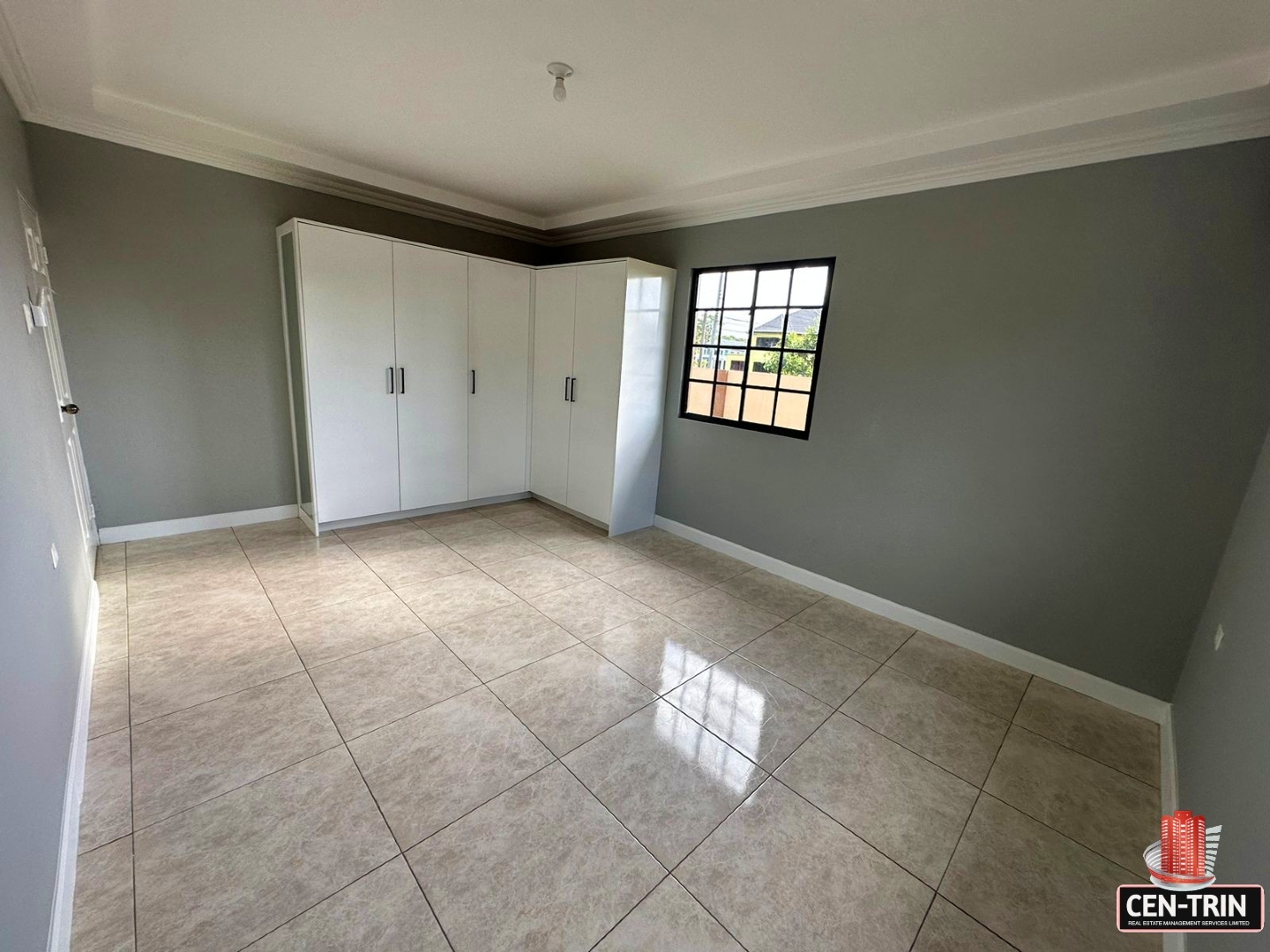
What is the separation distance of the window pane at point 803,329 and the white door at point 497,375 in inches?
89.3

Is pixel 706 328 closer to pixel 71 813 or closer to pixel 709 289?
pixel 709 289

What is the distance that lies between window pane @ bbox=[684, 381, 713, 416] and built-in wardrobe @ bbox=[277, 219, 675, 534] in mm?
252

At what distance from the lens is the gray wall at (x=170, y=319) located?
2.94m

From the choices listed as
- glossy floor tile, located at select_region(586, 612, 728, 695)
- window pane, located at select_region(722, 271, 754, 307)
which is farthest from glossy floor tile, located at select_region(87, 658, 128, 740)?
window pane, located at select_region(722, 271, 754, 307)

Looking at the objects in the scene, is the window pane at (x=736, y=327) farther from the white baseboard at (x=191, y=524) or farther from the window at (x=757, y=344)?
the white baseboard at (x=191, y=524)

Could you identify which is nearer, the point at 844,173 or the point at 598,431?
the point at 844,173

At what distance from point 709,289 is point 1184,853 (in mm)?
3558

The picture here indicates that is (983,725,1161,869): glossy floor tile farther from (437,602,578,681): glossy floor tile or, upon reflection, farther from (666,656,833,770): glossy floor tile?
(437,602,578,681): glossy floor tile

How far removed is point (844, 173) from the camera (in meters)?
2.74

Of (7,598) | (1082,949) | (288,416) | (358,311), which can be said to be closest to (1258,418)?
(1082,949)

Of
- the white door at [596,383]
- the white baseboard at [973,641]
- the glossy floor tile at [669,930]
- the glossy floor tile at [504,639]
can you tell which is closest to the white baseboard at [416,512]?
the white door at [596,383]

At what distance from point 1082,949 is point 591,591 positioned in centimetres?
238

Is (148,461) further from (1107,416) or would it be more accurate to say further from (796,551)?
(1107,416)

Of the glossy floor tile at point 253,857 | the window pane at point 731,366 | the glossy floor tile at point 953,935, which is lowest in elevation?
the glossy floor tile at point 953,935
